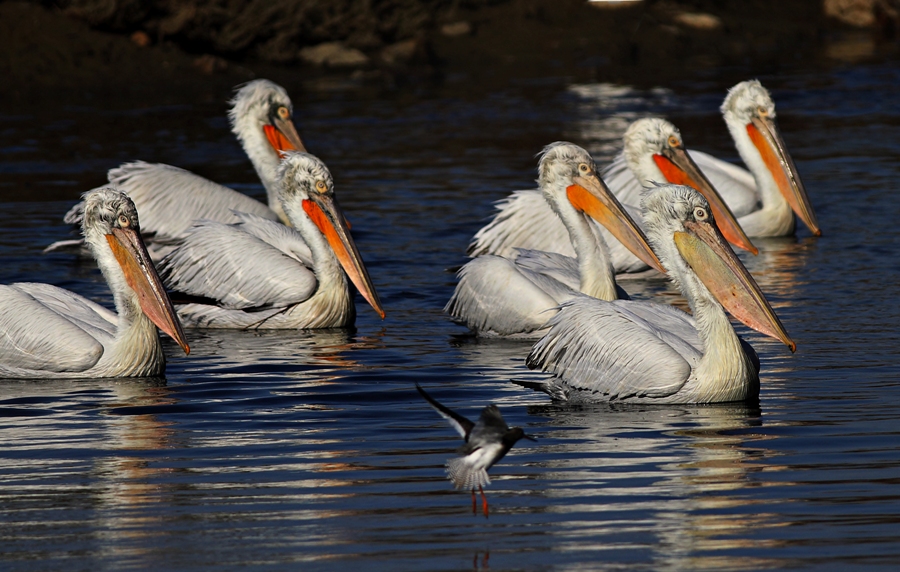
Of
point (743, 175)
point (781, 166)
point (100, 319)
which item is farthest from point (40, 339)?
point (743, 175)

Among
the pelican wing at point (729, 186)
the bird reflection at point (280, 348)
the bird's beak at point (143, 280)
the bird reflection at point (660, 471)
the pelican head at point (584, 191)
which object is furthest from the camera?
the pelican wing at point (729, 186)

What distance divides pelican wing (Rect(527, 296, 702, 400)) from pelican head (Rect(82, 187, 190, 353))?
1.62m

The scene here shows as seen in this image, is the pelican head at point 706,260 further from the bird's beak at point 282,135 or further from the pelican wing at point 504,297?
the bird's beak at point 282,135

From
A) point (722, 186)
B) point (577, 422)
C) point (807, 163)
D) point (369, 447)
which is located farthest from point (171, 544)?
point (807, 163)

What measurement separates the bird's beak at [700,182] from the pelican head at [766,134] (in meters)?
1.19

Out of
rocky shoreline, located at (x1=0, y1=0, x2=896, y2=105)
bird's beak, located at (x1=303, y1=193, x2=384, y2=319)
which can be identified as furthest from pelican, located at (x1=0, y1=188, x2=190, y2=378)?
rocky shoreline, located at (x1=0, y1=0, x2=896, y2=105)

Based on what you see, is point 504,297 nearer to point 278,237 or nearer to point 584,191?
point 584,191

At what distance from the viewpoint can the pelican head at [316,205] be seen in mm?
7516

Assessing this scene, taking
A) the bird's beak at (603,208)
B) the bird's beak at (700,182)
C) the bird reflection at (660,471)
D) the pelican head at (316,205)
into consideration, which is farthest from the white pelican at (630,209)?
the bird reflection at (660,471)

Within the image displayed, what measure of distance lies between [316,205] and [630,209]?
75.9 inches

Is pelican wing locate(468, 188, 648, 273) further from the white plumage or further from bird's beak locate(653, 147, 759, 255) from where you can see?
bird's beak locate(653, 147, 759, 255)

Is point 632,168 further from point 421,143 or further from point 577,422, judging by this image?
point 421,143

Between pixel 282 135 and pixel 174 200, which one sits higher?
pixel 282 135

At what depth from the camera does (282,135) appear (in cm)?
972
